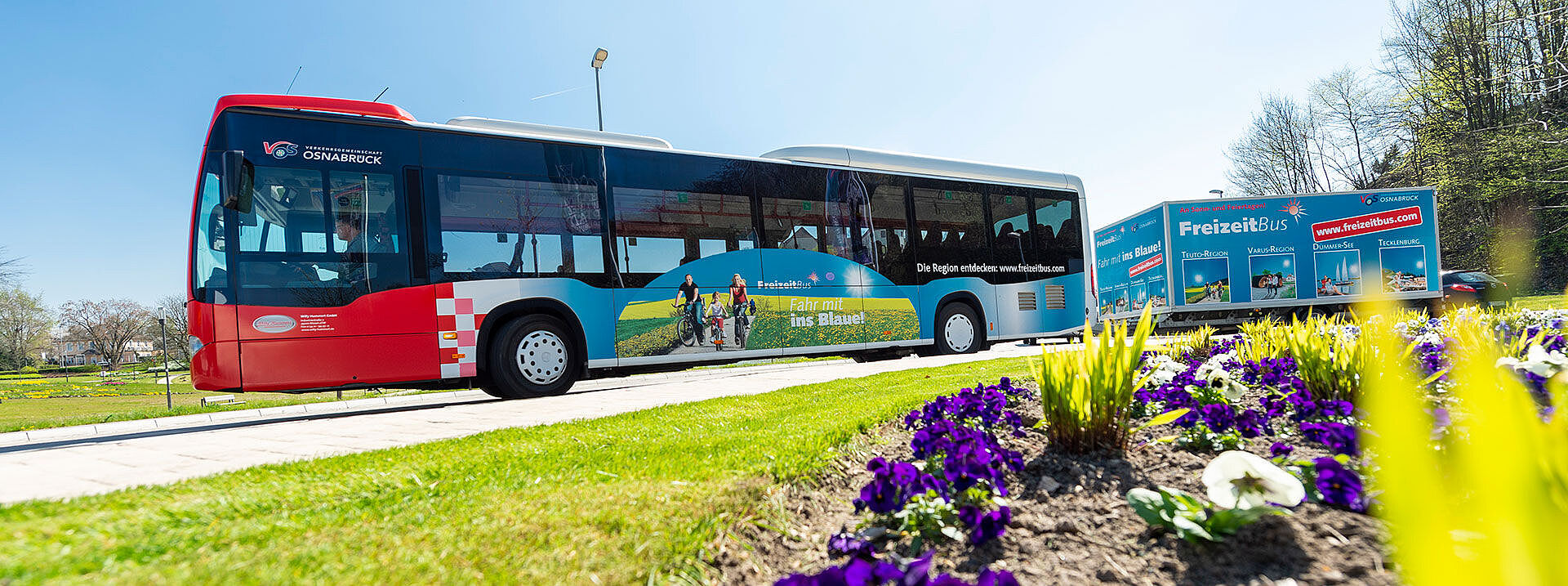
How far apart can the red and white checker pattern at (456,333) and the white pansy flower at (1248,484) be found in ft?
24.2

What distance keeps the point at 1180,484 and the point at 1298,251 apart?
16.8 m

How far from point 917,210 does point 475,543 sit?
375 inches

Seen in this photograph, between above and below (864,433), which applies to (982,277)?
above

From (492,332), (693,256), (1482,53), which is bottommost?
(492,332)

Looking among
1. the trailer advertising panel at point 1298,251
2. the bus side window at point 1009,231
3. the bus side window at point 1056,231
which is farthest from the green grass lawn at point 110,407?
the trailer advertising panel at point 1298,251

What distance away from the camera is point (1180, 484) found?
2246 millimetres

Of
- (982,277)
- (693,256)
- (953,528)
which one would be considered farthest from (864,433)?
(982,277)

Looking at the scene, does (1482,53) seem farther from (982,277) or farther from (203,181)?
(203,181)

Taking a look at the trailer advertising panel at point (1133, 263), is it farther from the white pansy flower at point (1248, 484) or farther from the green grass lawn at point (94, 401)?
the green grass lawn at point (94, 401)

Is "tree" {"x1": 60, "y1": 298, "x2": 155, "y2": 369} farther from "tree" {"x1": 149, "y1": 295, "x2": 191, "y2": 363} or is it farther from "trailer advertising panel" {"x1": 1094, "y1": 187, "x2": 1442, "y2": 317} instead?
"trailer advertising panel" {"x1": 1094, "y1": 187, "x2": 1442, "y2": 317}

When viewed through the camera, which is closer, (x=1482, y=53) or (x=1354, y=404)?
(x=1354, y=404)

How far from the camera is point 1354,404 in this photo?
9.68 ft

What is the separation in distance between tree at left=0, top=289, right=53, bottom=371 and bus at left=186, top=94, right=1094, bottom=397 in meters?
39.9

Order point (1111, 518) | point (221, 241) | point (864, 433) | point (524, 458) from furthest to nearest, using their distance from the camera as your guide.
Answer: point (221, 241) < point (864, 433) < point (524, 458) < point (1111, 518)
